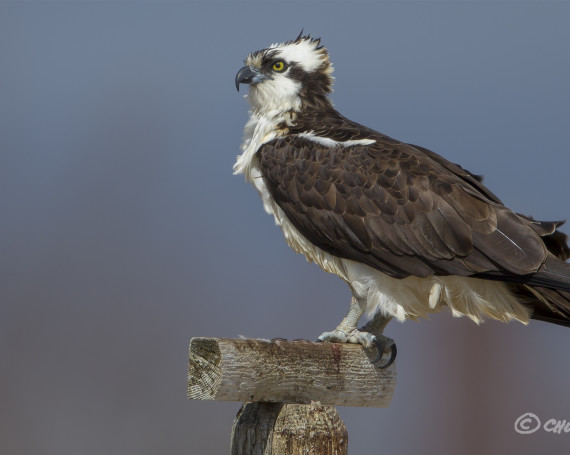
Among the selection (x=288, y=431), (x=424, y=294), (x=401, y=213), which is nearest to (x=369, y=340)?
(x=424, y=294)

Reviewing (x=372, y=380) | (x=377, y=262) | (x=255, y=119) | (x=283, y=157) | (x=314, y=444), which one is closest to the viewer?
(x=314, y=444)

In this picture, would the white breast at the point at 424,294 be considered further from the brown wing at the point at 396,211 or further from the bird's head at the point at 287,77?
the bird's head at the point at 287,77

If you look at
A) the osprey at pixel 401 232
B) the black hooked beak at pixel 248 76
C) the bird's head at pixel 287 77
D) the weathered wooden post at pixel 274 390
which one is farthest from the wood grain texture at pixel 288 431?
the black hooked beak at pixel 248 76

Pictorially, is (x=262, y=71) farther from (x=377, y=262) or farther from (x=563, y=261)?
(x=563, y=261)

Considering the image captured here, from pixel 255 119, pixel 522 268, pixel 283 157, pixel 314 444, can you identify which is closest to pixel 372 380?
pixel 314 444

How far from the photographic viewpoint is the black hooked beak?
5766 millimetres

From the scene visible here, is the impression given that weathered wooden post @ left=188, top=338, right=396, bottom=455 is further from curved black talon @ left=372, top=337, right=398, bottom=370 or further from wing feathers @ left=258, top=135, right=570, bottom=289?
wing feathers @ left=258, top=135, right=570, bottom=289

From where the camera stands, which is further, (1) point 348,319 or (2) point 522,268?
(1) point 348,319

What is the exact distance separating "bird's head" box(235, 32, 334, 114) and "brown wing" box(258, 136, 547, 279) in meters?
0.57

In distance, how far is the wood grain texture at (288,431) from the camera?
3.30 meters

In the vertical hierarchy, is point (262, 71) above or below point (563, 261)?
above

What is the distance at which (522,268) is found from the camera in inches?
173

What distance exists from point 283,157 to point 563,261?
70.7 inches

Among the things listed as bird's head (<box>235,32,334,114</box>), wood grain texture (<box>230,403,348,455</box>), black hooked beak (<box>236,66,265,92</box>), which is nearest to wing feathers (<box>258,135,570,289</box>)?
bird's head (<box>235,32,334,114</box>)
